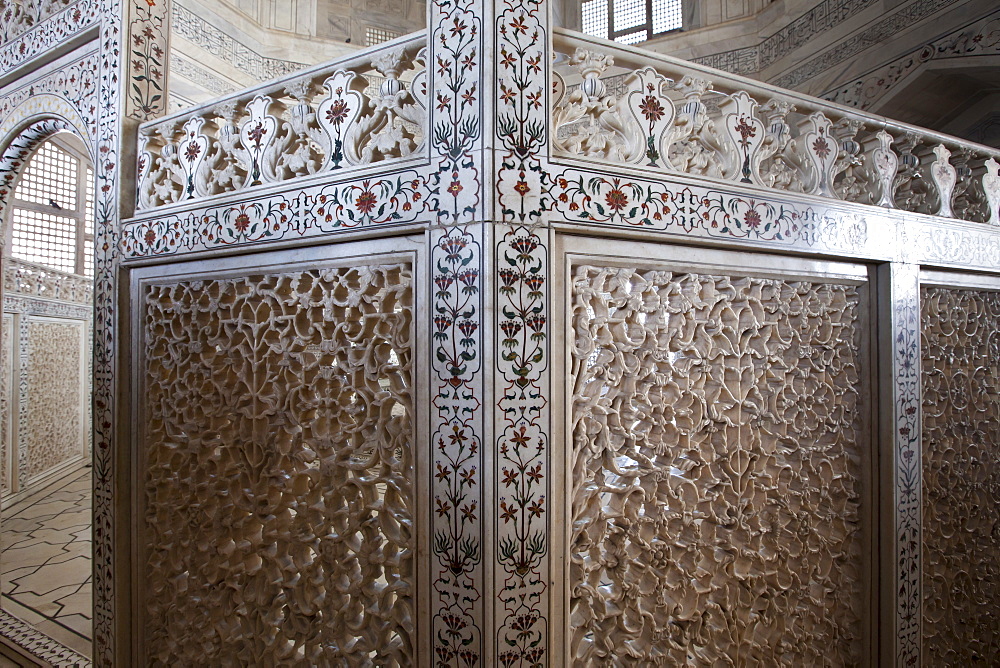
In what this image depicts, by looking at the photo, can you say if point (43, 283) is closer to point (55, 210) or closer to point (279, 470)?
point (55, 210)

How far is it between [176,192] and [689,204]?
215 centimetres

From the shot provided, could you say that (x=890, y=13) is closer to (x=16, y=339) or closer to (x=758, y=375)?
(x=758, y=375)

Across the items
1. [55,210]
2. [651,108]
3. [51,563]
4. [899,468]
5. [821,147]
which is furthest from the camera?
[55,210]

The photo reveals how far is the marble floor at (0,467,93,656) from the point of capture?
11.2 feet

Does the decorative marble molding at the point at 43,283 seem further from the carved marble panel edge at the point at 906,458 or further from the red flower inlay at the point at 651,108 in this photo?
the carved marble panel edge at the point at 906,458

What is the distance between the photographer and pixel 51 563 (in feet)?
14.0

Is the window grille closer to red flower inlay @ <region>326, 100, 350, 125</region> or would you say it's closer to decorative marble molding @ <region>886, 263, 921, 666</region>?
red flower inlay @ <region>326, 100, 350, 125</region>

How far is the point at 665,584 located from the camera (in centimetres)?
197

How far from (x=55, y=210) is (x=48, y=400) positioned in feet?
10.3

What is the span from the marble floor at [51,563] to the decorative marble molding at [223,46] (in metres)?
4.72

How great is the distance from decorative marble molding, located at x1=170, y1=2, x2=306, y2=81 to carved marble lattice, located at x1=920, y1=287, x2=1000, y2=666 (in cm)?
596

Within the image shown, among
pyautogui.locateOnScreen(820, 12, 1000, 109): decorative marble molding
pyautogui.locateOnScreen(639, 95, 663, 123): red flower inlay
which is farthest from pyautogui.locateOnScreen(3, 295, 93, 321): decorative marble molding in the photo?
pyautogui.locateOnScreen(820, 12, 1000, 109): decorative marble molding

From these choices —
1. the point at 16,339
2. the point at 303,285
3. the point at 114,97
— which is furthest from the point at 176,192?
the point at 16,339

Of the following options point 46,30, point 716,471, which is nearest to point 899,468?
point 716,471
